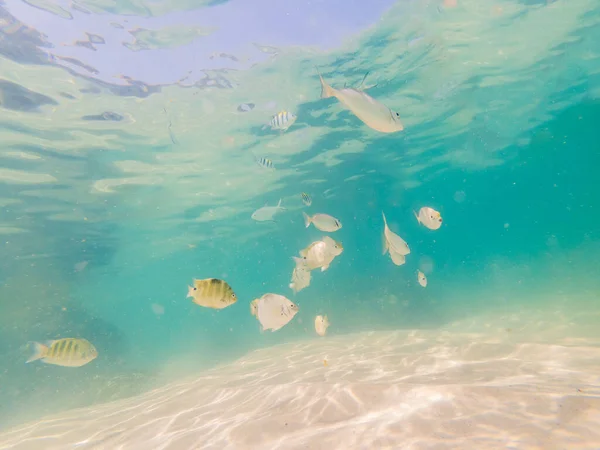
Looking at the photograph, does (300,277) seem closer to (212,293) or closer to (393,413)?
(212,293)

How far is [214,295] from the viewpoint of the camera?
3.57 meters

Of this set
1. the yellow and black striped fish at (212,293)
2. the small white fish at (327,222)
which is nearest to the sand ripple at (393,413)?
the yellow and black striped fish at (212,293)

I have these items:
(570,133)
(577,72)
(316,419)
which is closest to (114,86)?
(316,419)

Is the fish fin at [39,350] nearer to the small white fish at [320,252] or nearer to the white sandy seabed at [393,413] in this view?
the white sandy seabed at [393,413]

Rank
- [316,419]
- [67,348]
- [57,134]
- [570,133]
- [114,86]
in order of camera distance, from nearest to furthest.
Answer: [316,419], [67,348], [114,86], [57,134], [570,133]

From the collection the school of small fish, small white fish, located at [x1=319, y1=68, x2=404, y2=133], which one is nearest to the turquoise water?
the school of small fish

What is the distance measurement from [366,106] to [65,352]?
5.66 m

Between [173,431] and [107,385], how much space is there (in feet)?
59.4

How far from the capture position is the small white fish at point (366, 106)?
3002 mm

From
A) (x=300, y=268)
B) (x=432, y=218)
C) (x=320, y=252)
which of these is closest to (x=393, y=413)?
(x=320, y=252)

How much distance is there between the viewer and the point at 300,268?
5.94 m

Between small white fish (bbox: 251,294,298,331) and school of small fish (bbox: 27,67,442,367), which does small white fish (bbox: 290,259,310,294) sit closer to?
school of small fish (bbox: 27,67,442,367)

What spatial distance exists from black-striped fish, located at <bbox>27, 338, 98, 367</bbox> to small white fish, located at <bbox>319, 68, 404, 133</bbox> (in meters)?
5.18

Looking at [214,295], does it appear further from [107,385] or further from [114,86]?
[107,385]
